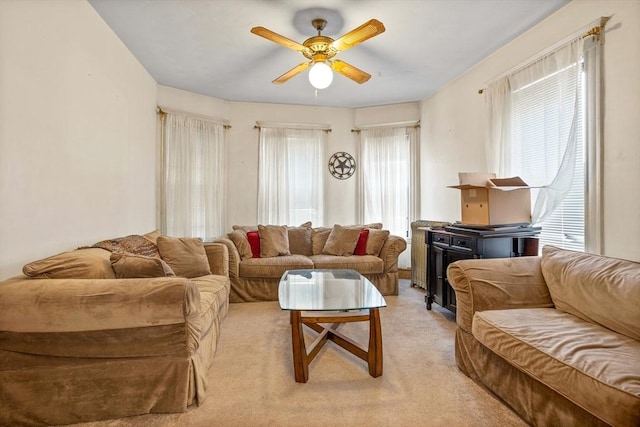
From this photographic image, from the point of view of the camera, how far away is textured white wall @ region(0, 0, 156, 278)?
1.75 metres

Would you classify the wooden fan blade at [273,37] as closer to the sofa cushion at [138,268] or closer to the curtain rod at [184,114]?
the sofa cushion at [138,268]

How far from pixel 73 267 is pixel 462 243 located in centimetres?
293

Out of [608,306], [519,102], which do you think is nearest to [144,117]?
[519,102]

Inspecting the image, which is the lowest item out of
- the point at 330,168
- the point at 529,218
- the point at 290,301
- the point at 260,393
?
the point at 260,393

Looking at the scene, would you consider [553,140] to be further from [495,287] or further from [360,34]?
[360,34]

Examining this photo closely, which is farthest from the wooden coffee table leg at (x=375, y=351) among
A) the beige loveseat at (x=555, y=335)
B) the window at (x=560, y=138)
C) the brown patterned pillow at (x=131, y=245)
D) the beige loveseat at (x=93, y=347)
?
the brown patterned pillow at (x=131, y=245)

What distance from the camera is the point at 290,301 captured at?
214 centimetres

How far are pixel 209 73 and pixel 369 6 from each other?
2.15 metres

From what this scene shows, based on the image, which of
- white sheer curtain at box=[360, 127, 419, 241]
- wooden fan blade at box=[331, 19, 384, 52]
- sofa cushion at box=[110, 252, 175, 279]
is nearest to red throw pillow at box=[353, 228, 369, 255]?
white sheer curtain at box=[360, 127, 419, 241]

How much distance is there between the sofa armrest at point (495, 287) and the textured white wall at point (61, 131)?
2745 mm

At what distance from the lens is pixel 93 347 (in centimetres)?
158

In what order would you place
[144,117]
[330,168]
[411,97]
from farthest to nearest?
[330,168] → [411,97] → [144,117]

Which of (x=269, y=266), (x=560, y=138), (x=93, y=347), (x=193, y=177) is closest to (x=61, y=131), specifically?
(x=93, y=347)

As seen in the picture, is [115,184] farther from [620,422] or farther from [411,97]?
[411,97]
